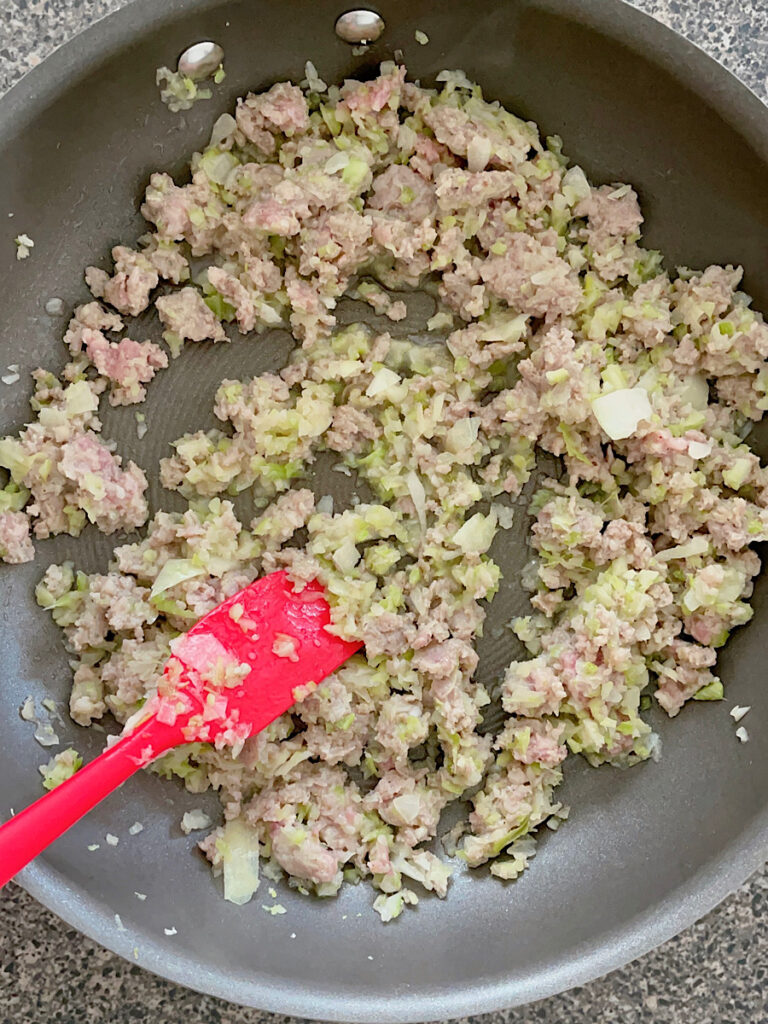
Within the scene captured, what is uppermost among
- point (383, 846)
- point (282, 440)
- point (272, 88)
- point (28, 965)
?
point (272, 88)

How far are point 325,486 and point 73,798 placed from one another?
69cm

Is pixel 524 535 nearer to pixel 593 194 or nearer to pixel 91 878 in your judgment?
pixel 593 194

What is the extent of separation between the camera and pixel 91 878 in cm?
174

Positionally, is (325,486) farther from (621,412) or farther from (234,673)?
(621,412)

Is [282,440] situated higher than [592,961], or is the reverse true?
[282,440]

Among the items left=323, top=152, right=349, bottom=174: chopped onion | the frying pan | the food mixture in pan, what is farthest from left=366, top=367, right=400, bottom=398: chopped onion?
left=323, top=152, right=349, bottom=174: chopped onion

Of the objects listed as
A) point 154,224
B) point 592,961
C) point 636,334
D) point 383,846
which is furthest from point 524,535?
point 154,224

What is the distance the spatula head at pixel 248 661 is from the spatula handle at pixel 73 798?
4 cm

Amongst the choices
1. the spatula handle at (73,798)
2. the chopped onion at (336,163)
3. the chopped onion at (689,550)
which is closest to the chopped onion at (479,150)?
the chopped onion at (336,163)

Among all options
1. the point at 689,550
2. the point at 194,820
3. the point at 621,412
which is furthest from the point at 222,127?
the point at 194,820

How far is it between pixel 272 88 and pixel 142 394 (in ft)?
1.90

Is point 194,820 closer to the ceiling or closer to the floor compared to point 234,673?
closer to the floor

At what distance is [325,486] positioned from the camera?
6.34ft

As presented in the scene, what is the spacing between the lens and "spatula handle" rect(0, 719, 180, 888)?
59.6 inches
